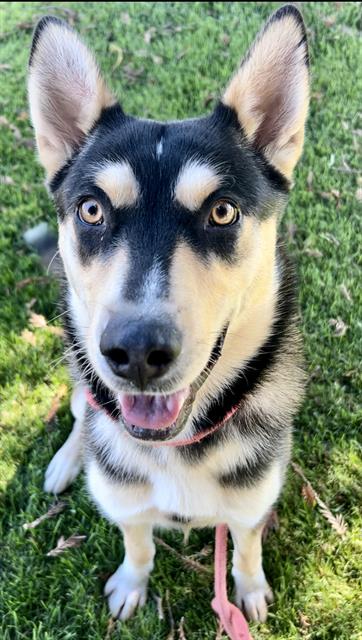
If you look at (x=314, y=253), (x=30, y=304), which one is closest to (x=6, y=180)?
(x=30, y=304)

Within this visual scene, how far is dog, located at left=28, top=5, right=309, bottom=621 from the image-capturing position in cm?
200

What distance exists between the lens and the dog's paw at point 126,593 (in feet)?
10.4

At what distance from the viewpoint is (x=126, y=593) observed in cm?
319

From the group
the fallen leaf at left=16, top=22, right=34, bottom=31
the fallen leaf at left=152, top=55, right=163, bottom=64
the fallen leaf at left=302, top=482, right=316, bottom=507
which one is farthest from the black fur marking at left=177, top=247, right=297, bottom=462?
the fallen leaf at left=16, top=22, right=34, bottom=31

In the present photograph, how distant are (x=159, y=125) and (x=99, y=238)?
1.86 ft

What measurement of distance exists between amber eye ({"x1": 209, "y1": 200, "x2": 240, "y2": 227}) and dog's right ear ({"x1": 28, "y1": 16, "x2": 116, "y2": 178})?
79 cm

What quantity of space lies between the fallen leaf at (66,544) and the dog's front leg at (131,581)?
29 centimetres

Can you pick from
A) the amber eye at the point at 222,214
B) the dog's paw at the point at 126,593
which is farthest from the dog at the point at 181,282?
the dog's paw at the point at 126,593

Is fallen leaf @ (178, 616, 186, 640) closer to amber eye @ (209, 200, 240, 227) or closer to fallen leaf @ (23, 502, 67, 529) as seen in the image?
fallen leaf @ (23, 502, 67, 529)

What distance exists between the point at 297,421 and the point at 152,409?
192cm

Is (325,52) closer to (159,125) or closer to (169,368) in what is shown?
(159,125)

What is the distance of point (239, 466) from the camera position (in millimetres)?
2625

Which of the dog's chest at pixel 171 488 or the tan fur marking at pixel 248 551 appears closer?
the dog's chest at pixel 171 488

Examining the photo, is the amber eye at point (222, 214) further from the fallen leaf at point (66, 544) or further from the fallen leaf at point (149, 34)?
the fallen leaf at point (149, 34)
